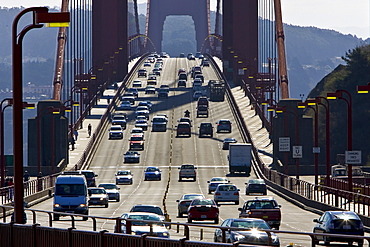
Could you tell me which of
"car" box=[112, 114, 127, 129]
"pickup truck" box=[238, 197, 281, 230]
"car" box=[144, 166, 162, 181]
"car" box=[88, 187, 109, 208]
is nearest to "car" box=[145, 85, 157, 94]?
"car" box=[112, 114, 127, 129]

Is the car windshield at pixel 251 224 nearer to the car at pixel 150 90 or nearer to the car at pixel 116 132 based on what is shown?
the car at pixel 116 132

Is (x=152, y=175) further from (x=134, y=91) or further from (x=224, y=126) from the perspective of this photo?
(x=134, y=91)

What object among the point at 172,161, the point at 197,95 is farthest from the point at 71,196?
the point at 197,95

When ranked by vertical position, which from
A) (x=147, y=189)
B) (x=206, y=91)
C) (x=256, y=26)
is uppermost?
(x=256, y=26)

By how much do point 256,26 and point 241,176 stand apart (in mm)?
91503

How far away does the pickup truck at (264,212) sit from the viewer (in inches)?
1603

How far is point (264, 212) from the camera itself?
135ft

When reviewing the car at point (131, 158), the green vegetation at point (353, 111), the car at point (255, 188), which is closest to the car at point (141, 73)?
the green vegetation at point (353, 111)

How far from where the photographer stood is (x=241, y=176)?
294 ft

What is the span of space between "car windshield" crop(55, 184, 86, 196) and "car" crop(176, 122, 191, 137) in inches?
2794

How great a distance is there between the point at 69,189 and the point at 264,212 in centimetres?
1078

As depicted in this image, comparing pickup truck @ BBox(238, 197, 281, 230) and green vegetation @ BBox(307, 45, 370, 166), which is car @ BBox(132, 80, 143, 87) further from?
pickup truck @ BBox(238, 197, 281, 230)

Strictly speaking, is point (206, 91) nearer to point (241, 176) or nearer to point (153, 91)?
point (153, 91)

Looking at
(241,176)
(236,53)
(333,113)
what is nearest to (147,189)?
(241,176)
